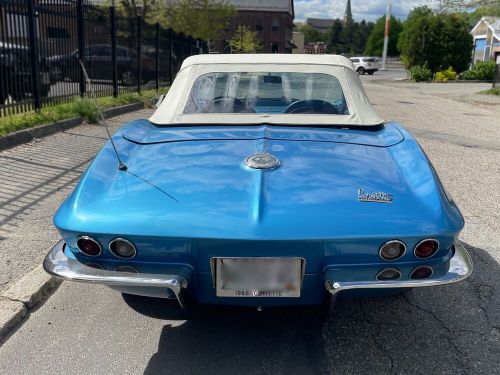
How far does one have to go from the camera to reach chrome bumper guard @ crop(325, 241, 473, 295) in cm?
238

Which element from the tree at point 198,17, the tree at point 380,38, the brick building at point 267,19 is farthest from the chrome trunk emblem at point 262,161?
the tree at point 380,38

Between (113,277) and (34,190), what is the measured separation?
3609 mm

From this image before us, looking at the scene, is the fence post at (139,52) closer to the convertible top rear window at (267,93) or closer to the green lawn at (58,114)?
the green lawn at (58,114)

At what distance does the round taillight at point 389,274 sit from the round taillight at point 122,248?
1.22 metres

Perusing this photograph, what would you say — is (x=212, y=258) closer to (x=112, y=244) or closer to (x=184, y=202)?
(x=184, y=202)

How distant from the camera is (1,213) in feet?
15.7

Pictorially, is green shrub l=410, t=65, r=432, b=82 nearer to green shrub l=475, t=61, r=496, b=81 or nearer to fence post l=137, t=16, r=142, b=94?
green shrub l=475, t=61, r=496, b=81

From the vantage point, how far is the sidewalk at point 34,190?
13.0 feet

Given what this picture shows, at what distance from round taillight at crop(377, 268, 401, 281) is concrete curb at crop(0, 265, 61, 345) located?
2178mm

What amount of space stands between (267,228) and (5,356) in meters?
1.67

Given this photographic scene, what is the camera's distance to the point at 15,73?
867 cm

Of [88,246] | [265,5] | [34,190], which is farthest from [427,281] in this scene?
[265,5]

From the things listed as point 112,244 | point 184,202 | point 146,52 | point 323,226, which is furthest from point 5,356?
point 146,52

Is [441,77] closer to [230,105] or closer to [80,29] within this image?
[80,29]
